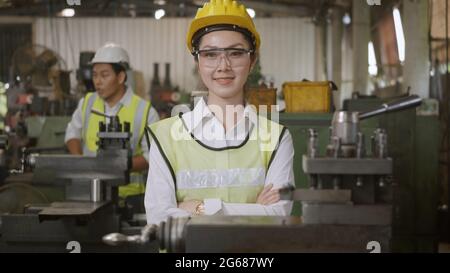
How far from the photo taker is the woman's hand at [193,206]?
5.36ft

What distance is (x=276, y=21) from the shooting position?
3.21m

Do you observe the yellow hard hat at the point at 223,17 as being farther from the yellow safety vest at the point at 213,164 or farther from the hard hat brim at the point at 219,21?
the yellow safety vest at the point at 213,164

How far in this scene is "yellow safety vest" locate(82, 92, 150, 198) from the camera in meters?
2.65

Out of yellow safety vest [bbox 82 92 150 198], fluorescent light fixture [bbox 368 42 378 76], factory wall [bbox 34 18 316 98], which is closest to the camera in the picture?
yellow safety vest [bbox 82 92 150 198]

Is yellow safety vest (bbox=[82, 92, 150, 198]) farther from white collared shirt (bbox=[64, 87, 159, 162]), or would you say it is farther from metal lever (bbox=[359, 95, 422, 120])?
metal lever (bbox=[359, 95, 422, 120])

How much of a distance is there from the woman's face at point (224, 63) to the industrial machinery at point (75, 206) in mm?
624

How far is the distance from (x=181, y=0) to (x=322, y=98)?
91cm

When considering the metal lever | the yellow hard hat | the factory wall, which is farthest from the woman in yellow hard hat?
the factory wall

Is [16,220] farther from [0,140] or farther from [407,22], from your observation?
[407,22]

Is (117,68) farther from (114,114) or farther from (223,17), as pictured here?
(223,17)

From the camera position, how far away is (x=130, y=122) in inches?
108

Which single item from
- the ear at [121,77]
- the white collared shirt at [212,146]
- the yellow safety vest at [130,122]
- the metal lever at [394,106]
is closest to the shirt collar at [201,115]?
the white collared shirt at [212,146]

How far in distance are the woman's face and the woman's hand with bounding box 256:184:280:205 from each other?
24cm
